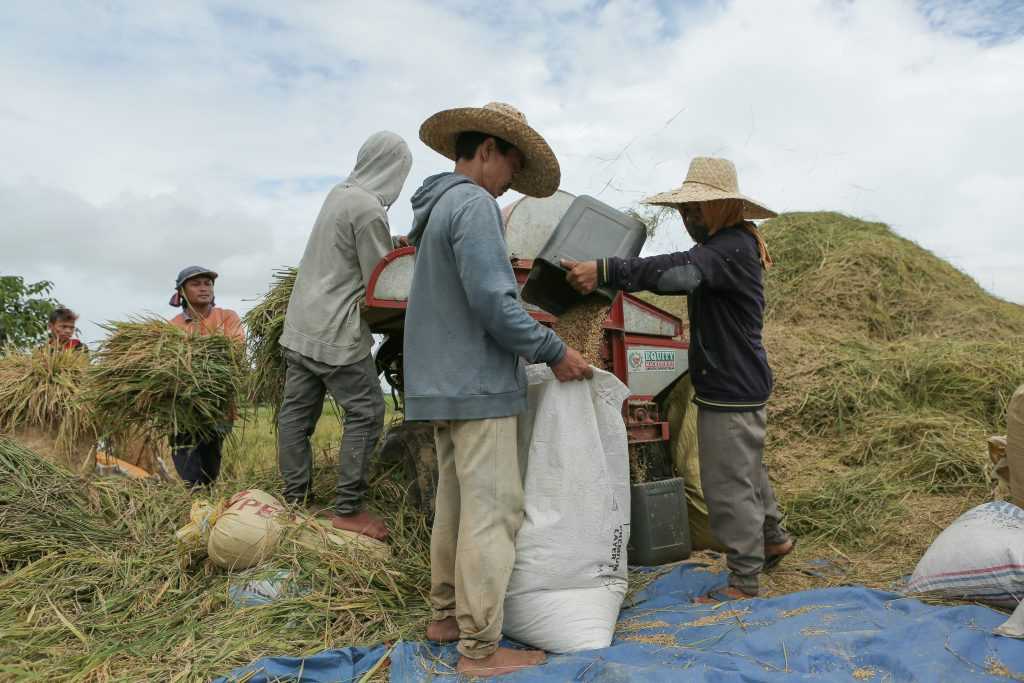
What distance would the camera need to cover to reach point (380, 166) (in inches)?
143

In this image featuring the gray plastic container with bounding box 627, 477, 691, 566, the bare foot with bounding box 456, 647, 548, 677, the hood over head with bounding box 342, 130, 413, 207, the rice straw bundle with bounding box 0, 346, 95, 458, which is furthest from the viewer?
the rice straw bundle with bounding box 0, 346, 95, 458

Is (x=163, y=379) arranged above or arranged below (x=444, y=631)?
above

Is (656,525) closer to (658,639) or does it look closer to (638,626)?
(638,626)

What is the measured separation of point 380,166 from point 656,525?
211cm

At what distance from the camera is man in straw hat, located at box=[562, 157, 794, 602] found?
301 cm

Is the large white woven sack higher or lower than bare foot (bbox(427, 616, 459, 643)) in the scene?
higher

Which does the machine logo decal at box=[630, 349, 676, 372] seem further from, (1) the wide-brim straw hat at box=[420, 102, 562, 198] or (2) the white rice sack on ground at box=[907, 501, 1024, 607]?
(2) the white rice sack on ground at box=[907, 501, 1024, 607]

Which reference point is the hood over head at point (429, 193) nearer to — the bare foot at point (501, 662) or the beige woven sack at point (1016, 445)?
the bare foot at point (501, 662)

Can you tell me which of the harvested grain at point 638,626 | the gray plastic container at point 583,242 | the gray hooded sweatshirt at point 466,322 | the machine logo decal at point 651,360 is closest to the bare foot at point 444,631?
the harvested grain at point 638,626

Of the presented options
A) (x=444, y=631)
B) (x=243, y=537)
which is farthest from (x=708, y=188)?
(x=243, y=537)

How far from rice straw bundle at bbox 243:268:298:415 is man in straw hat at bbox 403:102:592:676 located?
1.63 metres

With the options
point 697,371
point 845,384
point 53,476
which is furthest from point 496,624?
point 845,384

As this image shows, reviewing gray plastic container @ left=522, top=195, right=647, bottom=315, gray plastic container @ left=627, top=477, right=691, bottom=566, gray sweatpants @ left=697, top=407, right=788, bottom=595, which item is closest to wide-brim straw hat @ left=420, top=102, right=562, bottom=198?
gray plastic container @ left=522, top=195, right=647, bottom=315

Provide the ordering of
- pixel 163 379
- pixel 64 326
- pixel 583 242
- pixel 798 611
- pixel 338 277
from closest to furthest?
pixel 798 611, pixel 583 242, pixel 338 277, pixel 163 379, pixel 64 326
